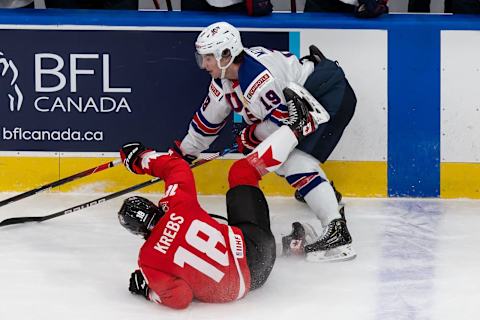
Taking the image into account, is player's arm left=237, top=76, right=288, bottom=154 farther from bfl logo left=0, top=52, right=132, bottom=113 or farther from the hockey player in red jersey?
bfl logo left=0, top=52, right=132, bottom=113

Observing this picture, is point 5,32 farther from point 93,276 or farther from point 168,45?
point 93,276

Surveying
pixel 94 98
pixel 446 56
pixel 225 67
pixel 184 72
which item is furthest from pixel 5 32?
pixel 446 56

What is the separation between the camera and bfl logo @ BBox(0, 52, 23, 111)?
5629mm

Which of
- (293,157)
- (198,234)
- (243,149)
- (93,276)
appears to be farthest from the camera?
(243,149)

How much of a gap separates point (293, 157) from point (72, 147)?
140 centimetres

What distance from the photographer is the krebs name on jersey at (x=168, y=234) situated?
3.83 meters

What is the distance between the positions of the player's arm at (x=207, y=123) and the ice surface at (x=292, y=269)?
395 mm

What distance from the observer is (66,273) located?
4.32 m

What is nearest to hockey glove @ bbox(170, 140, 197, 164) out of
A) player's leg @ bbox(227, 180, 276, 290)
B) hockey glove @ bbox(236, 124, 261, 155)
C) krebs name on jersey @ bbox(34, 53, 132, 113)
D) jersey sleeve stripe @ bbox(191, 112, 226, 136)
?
jersey sleeve stripe @ bbox(191, 112, 226, 136)

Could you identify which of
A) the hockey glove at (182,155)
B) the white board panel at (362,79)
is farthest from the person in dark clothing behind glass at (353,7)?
the hockey glove at (182,155)

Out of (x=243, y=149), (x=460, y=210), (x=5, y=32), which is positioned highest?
(x=5, y=32)

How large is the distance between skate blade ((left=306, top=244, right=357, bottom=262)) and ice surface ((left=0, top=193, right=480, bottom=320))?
0.03 metres

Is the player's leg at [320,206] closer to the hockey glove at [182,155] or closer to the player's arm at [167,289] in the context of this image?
the hockey glove at [182,155]

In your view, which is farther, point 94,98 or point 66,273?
point 94,98
